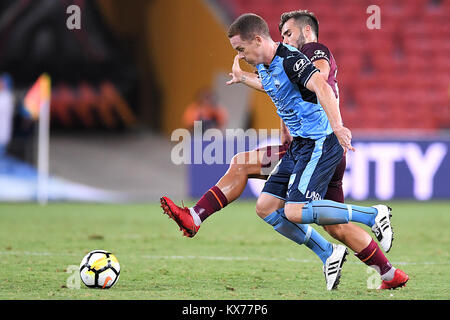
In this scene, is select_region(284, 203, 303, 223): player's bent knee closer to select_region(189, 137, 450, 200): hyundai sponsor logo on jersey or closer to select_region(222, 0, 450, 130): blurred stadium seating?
select_region(189, 137, 450, 200): hyundai sponsor logo on jersey

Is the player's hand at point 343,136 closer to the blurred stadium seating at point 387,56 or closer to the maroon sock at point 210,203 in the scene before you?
the maroon sock at point 210,203

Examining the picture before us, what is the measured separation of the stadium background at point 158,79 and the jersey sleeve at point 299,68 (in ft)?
25.0

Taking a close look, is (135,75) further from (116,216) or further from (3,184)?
(116,216)

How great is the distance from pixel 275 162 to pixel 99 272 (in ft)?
4.71

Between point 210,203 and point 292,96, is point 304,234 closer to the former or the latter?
point 210,203

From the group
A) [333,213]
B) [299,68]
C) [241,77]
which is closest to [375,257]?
[333,213]

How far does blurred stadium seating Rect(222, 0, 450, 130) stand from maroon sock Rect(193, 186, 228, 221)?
10797mm

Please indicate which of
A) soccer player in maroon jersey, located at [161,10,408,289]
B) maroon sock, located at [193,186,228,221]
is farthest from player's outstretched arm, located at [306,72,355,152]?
maroon sock, located at [193,186,228,221]

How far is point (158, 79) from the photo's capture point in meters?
19.4

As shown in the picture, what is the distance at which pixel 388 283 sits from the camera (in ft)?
17.3

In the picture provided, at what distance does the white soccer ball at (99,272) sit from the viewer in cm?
516

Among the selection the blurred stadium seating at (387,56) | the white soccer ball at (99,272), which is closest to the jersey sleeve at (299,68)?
the white soccer ball at (99,272)

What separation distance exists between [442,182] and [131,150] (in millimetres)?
6816
